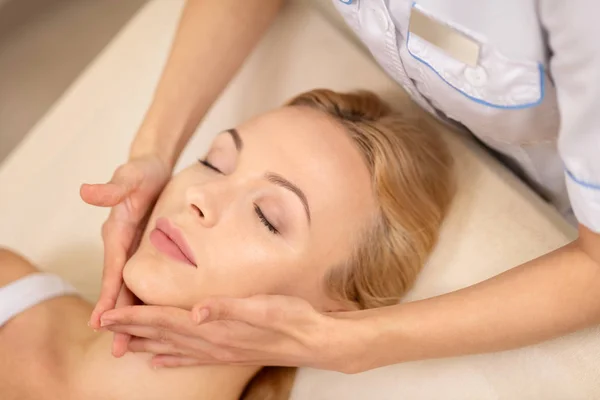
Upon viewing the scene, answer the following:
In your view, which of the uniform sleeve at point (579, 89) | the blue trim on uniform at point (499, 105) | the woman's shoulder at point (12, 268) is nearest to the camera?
the uniform sleeve at point (579, 89)

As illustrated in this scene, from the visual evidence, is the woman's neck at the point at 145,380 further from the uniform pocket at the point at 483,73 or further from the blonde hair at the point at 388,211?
the uniform pocket at the point at 483,73

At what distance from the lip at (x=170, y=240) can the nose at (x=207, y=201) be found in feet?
0.11

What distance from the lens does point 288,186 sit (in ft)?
2.57

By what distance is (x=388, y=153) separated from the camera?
0.87 m

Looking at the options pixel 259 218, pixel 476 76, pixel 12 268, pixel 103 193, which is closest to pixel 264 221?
pixel 259 218

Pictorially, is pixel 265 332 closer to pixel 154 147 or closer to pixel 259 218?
pixel 259 218

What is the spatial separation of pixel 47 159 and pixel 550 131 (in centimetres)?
97

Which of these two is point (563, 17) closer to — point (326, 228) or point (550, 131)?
point (550, 131)

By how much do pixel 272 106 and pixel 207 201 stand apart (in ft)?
1.50

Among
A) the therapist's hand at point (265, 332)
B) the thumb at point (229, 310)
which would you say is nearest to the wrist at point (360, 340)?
the therapist's hand at point (265, 332)

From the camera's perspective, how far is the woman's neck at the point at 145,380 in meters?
0.79

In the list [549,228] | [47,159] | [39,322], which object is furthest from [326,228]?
[47,159]

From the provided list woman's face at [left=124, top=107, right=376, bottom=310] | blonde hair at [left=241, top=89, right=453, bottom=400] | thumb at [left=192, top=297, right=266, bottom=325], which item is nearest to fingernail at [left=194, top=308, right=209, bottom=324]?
thumb at [left=192, top=297, right=266, bottom=325]

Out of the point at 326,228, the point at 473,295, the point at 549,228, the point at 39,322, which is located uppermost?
the point at 39,322
